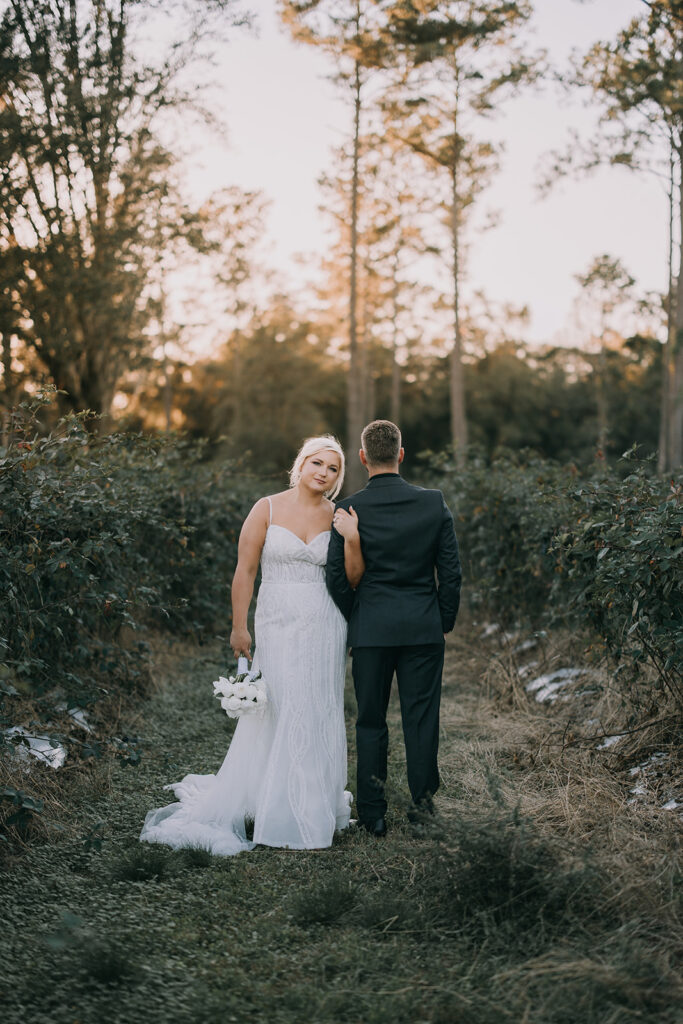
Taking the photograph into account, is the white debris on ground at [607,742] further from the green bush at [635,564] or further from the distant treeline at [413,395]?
the distant treeline at [413,395]

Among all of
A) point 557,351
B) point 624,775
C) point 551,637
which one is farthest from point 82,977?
point 557,351

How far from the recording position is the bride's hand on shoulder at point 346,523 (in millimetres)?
4602

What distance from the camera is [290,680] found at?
15.8ft

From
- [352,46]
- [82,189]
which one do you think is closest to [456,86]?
[352,46]

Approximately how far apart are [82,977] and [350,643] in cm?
210

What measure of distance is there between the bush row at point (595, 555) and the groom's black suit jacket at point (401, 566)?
0.79 meters

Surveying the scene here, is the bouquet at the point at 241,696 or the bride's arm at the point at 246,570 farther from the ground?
the bride's arm at the point at 246,570

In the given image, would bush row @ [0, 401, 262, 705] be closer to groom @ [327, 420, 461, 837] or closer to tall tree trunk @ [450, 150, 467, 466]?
groom @ [327, 420, 461, 837]

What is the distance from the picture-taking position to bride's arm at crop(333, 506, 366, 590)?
15.1ft

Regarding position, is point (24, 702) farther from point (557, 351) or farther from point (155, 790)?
point (557, 351)

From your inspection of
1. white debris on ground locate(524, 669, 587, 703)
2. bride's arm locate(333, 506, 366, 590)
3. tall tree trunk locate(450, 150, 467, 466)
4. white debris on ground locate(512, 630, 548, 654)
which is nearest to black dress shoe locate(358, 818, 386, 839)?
bride's arm locate(333, 506, 366, 590)

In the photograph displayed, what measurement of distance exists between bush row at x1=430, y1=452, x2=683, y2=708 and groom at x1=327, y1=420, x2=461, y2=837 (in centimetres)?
84

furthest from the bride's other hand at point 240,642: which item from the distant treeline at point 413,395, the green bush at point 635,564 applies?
the distant treeline at point 413,395

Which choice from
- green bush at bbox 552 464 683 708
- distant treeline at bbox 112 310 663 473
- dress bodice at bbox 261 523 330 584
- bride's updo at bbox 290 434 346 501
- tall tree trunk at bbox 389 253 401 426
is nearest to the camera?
green bush at bbox 552 464 683 708
